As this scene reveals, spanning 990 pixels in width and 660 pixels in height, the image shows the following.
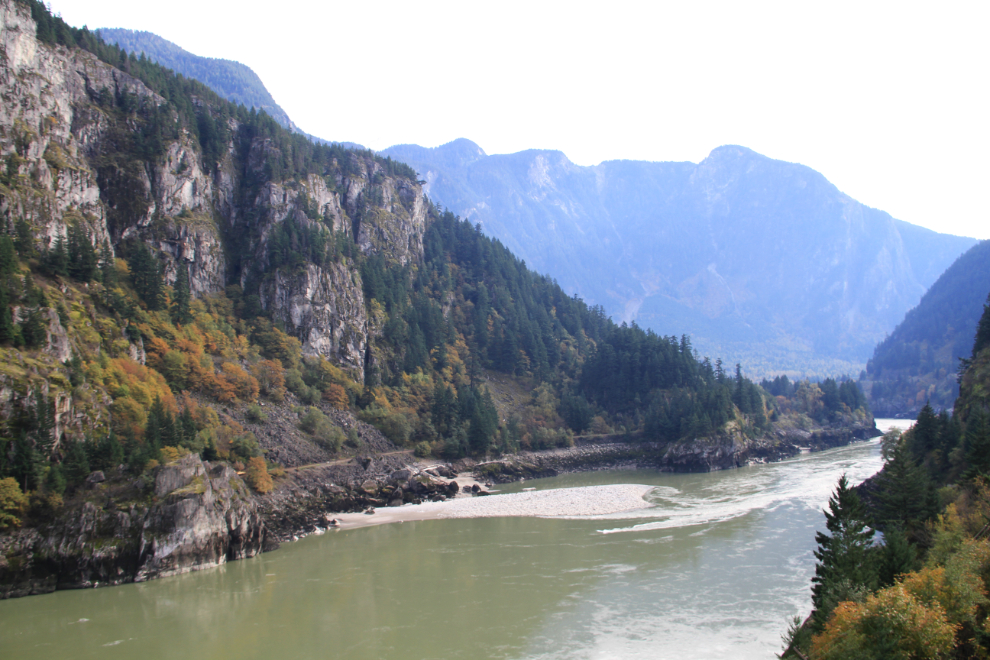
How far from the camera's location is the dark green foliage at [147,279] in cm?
6794

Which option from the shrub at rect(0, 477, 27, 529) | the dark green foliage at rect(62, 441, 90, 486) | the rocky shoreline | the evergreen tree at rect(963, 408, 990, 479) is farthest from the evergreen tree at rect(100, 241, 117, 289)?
the evergreen tree at rect(963, 408, 990, 479)

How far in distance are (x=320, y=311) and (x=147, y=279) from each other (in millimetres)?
24038

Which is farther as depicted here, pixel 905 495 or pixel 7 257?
pixel 7 257

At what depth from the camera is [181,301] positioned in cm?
7150

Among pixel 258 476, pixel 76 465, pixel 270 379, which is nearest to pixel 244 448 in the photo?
pixel 258 476

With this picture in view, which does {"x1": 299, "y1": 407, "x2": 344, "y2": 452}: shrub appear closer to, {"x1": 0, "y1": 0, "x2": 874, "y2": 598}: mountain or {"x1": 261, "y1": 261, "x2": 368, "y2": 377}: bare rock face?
{"x1": 0, "y1": 0, "x2": 874, "y2": 598}: mountain

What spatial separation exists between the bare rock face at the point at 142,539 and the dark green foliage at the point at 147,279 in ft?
104

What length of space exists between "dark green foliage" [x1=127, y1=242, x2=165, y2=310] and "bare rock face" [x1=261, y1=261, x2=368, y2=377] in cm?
1790

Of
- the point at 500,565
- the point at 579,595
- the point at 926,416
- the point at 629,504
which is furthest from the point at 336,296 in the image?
the point at 926,416

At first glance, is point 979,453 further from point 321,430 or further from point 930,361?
Result: point 930,361

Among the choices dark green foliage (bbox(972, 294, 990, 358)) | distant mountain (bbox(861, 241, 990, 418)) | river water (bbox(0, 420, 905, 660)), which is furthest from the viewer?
distant mountain (bbox(861, 241, 990, 418))

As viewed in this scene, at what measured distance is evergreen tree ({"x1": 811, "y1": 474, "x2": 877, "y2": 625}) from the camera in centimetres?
2078

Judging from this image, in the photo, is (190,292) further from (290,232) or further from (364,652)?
(364,652)

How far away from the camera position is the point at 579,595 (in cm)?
3294
